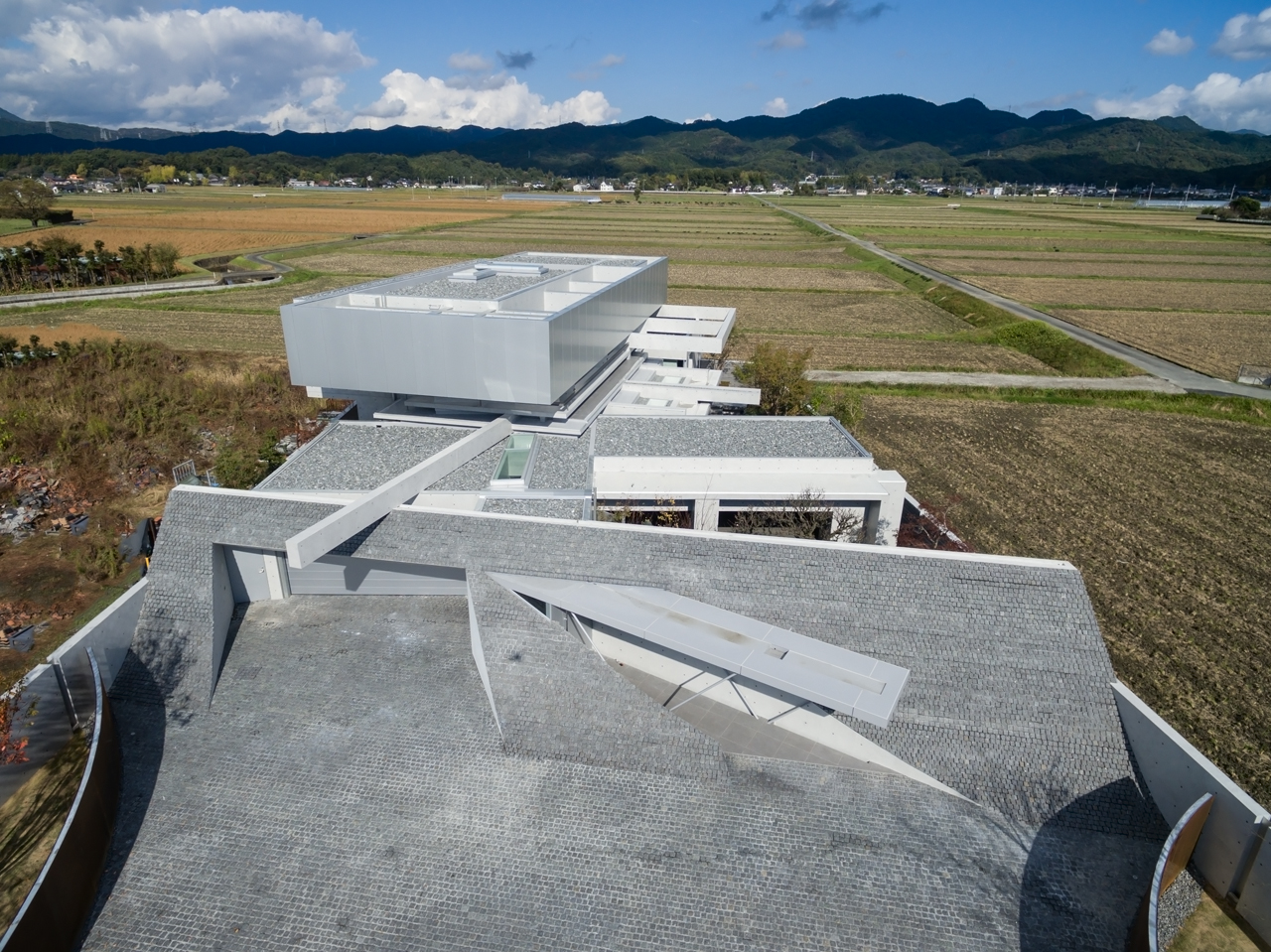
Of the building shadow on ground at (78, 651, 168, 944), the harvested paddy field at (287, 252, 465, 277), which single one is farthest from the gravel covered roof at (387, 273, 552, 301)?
the harvested paddy field at (287, 252, 465, 277)

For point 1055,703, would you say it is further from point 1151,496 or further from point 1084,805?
point 1151,496

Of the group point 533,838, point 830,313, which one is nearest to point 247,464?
point 533,838

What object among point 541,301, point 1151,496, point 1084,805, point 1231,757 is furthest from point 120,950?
point 1151,496

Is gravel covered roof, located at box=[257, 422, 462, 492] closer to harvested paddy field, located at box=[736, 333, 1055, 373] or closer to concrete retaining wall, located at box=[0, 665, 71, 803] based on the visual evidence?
concrete retaining wall, located at box=[0, 665, 71, 803]

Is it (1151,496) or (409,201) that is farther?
(409,201)

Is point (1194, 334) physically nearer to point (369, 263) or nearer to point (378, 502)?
point (378, 502)

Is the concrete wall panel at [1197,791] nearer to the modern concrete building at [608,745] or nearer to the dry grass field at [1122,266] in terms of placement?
the modern concrete building at [608,745]
